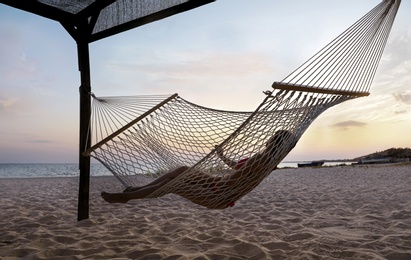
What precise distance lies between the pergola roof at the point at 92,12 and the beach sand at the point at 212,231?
1423 millimetres

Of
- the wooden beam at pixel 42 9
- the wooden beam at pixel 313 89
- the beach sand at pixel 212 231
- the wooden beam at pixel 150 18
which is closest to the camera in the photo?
the wooden beam at pixel 313 89

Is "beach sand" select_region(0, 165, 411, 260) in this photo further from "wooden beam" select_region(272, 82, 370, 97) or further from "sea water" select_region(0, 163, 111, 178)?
"sea water" select_region(0, 163, 111, 178)

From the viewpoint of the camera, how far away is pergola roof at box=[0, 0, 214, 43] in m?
2.15

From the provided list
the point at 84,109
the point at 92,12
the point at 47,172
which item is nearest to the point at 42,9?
the point at 92,12

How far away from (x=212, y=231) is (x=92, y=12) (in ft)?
5.68

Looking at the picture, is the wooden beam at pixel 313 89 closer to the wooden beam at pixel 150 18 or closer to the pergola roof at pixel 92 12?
the wooden beam at pixel 150 18

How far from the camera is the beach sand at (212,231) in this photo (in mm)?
1703

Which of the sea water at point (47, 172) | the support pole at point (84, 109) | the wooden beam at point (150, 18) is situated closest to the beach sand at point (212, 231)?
the support pole at point (84, 109)

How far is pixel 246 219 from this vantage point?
2.65 meters

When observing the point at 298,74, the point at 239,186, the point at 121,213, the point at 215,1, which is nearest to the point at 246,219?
the point at 239,186

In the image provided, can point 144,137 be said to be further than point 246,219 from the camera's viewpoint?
No

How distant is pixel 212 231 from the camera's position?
7.19 feet

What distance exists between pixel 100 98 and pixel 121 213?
1.09 m

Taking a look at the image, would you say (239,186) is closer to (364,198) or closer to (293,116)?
(293,116)
